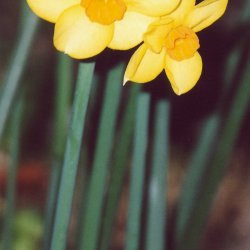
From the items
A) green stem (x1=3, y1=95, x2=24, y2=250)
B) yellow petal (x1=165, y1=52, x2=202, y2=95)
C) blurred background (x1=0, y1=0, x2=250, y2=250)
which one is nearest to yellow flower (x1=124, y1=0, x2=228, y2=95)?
yellow petal (x1=165, y1=52, x2=202, y2=95)

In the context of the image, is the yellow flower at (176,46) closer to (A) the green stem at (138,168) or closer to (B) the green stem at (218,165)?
(A) the green stem at (138,168)

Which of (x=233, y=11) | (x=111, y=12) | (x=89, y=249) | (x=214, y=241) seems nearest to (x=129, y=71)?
(x=111, y=12)

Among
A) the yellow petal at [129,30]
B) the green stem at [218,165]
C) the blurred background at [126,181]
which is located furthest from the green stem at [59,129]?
the blurred background at [126,181]

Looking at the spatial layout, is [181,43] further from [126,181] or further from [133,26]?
[126,181]

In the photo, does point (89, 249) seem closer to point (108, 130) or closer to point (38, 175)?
point (108, 130)

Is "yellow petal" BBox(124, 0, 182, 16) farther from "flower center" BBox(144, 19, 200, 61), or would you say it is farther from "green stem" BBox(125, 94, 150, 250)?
"green stem" BBox(125, 94, 150, 250)

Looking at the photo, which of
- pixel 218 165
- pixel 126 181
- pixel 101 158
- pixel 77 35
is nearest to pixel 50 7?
pixel 77 35
